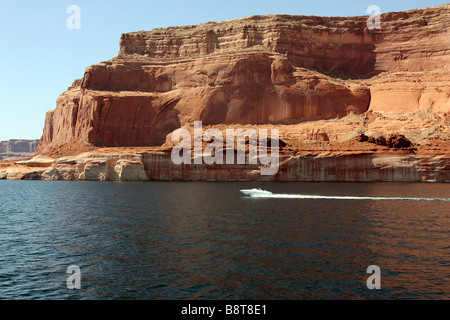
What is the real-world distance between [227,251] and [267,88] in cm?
7471

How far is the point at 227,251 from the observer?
852 inches

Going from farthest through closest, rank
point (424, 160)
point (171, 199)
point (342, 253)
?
point (424, 160)
point (171, 199)
point (342, 253)

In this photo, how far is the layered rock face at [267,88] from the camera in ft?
265

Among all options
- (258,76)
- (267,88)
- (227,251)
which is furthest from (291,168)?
(227,251)

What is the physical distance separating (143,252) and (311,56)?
88.5 meters

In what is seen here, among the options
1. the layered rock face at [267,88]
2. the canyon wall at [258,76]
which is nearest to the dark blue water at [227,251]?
the layered rock face at [267,88]

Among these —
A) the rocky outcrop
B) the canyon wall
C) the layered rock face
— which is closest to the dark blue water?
the rocky outcrop

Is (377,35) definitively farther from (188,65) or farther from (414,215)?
(414,215)

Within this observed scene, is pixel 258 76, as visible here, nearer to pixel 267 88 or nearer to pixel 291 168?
pixel 267 88

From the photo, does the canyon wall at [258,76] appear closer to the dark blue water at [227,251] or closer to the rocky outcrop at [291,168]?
the rocky outcrop at [291,168]

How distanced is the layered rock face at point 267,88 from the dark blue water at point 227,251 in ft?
131

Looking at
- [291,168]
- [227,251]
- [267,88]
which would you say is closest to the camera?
[227,251]

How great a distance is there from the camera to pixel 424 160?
223ft
